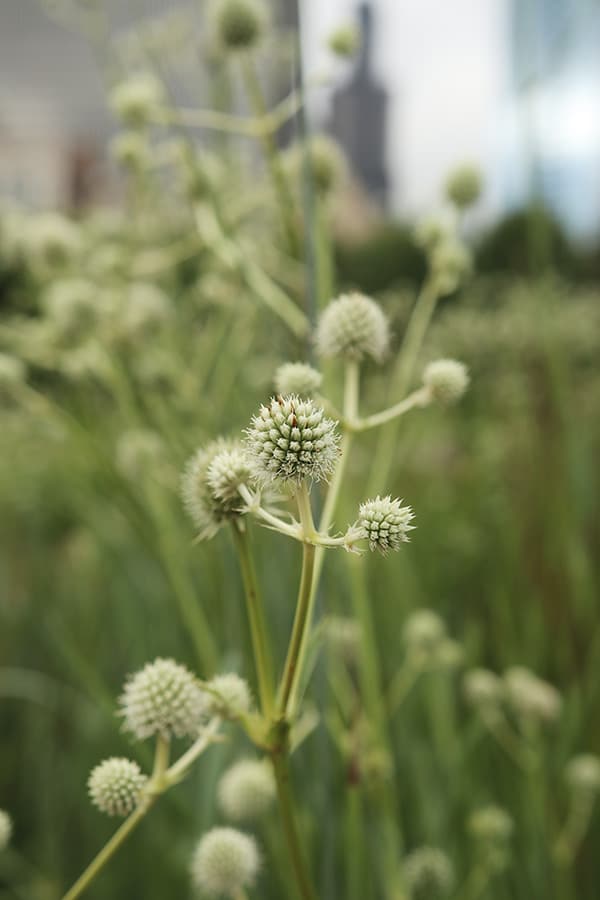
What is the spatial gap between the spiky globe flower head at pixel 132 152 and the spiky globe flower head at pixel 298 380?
45 centimetres

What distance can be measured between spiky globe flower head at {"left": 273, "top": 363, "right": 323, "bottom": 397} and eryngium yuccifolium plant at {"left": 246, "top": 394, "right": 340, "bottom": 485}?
0.10 metres

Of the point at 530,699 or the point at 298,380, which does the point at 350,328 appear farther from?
the point at 530,699

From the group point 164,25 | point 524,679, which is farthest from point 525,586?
point 164,25

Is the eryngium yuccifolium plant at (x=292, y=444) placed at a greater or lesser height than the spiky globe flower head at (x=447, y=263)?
lesser

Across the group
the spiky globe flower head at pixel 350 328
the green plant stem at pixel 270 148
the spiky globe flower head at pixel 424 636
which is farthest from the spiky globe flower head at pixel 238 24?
the spiky globe flower head at pixel 424 636

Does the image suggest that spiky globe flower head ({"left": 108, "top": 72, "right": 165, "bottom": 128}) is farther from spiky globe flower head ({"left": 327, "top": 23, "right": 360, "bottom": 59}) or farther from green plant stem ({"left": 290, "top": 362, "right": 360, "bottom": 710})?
green plant stem ({"left": 290, "top": 362, "right": 360, "bottom": 710})

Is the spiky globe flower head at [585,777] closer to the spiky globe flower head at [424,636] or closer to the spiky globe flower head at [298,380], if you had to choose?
the spiky globe flower head at [424,636]

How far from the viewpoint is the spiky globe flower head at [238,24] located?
62 centimetres

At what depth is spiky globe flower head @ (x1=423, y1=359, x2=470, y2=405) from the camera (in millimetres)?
377

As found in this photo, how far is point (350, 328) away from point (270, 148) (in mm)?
227

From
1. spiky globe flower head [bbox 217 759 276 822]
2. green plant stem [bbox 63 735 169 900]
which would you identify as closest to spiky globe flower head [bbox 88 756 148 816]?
green plant stem [bbox 63 735 169 900]

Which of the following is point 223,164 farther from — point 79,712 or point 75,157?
point 75,157

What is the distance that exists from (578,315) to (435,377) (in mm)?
1943

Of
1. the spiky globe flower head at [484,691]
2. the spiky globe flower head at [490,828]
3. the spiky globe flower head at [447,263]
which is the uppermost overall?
the spiky globe flower head at [447,263]
